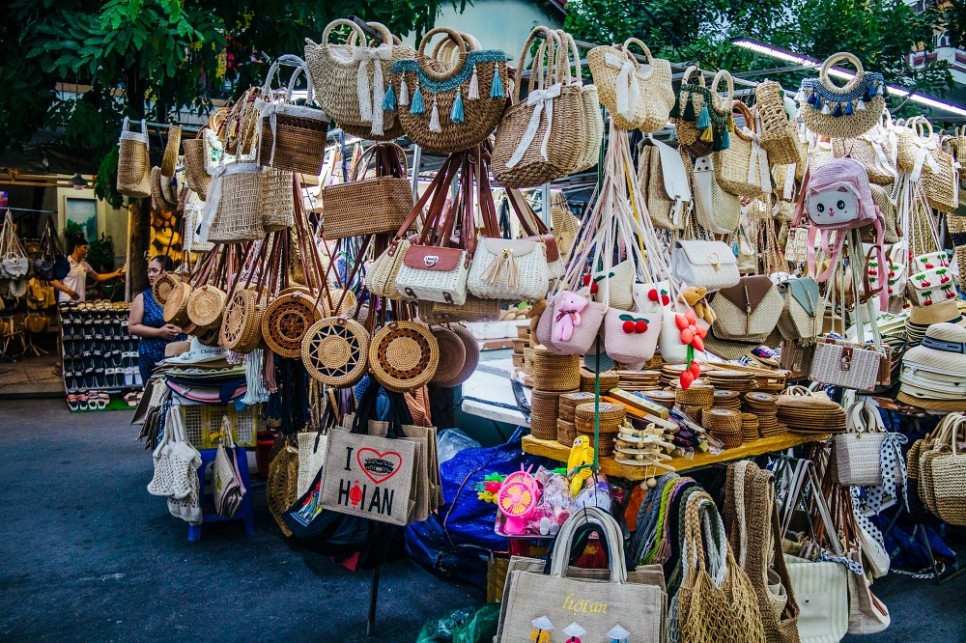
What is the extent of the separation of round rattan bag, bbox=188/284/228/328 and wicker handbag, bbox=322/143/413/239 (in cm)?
118

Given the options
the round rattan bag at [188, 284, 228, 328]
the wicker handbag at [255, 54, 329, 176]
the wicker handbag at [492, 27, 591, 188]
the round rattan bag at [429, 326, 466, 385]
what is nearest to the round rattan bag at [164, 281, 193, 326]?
the round rattan bag at [188, 284, 228, 328]

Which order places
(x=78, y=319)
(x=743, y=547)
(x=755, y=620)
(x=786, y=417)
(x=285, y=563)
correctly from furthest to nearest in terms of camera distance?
(x=78, y=319) < (x=285, y=563) < (x=786, y=417) < (x=743, y=547) < (x=755, y=620)

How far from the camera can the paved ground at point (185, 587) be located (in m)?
3.90

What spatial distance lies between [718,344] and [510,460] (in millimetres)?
1589

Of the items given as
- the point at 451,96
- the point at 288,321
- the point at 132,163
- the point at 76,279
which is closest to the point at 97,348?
the point at 76,279

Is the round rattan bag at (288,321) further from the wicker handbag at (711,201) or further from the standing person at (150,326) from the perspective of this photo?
the standing person at (150,326)

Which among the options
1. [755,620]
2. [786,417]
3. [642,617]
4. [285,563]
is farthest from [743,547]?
[285,563]

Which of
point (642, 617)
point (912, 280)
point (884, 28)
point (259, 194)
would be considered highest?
point (884, 28)

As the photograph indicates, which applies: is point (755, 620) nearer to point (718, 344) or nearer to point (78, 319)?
point (718, 344)

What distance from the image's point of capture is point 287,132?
3275mm

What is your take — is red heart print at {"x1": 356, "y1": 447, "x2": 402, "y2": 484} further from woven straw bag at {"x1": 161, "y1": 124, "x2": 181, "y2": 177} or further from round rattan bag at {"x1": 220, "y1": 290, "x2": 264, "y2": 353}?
woven straw bag at {"x1": 161, "y1": 124, "x2": 181, "y2": 177}

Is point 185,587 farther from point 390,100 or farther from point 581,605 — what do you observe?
point 390,100

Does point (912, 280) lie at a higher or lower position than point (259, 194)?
Result: lower

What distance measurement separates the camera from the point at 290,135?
10.8 feet
